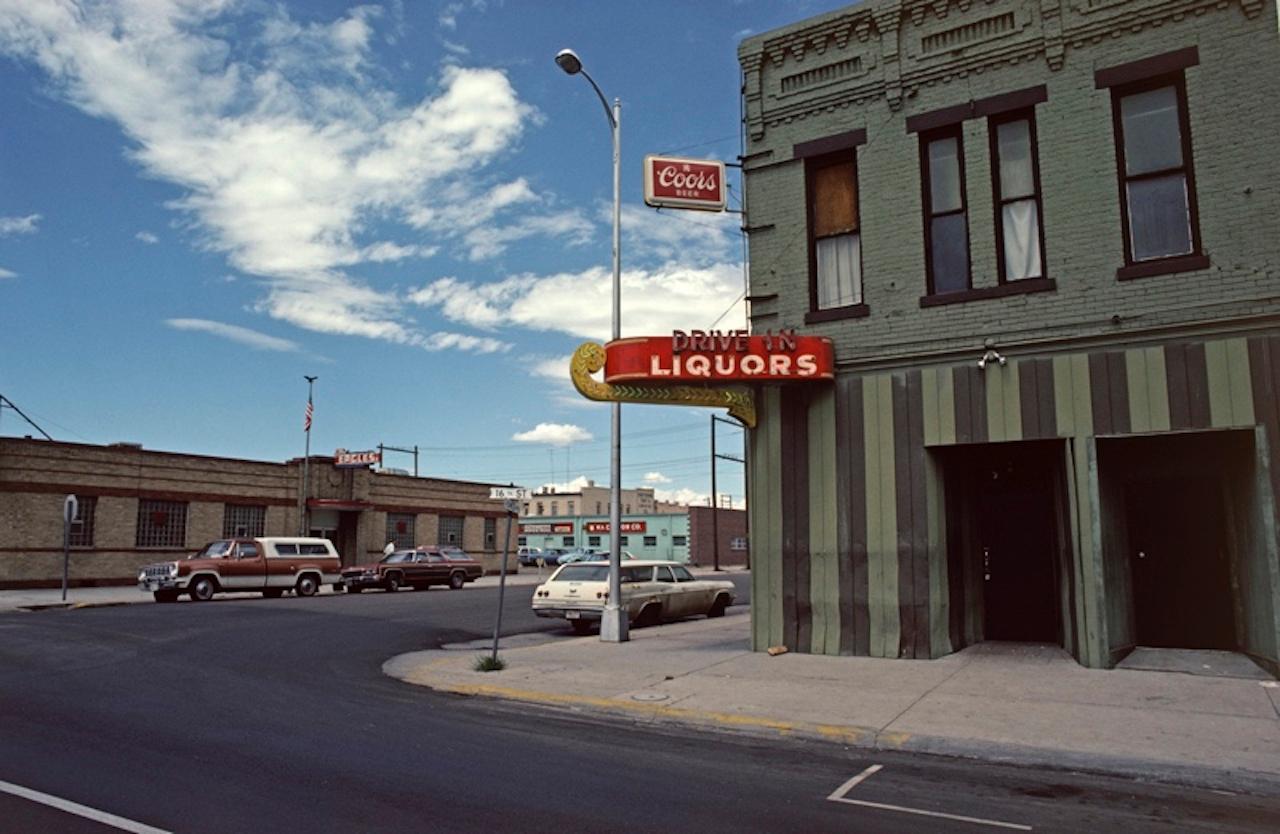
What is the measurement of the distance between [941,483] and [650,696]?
5.40 meters

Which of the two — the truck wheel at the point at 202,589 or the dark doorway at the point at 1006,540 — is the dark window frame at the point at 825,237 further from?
the truck wheel at the point at 202,589

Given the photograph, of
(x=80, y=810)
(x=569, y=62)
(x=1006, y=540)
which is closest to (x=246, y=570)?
(x=569, y=62)

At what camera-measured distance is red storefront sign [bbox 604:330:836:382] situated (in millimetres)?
13000

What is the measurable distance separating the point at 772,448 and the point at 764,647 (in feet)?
10.1

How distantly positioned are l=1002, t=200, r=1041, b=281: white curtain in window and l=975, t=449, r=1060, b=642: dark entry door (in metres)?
2.88

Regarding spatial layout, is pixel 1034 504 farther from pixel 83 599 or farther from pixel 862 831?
pixel 83 599

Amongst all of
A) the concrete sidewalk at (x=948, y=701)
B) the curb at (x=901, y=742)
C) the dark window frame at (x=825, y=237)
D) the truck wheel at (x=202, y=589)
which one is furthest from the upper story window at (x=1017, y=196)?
the truck wheel at (x=202, y=589)

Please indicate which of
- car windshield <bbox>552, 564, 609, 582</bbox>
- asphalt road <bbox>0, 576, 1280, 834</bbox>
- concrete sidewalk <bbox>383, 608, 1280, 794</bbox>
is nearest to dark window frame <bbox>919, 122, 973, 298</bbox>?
concrete sidewalk <bbox>383, 608, 1280, 794</bbox>

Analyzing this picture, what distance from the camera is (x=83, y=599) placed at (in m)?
26.7

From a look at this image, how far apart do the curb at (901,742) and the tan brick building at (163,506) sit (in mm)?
28037

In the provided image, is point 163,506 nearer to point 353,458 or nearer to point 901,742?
point 353,458

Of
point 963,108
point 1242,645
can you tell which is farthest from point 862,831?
point 963,108

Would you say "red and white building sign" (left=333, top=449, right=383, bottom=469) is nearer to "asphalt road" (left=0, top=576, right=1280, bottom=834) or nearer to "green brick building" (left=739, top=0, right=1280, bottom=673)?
"asphalt road" (left=0, top=576, right=1280, bottom=834)

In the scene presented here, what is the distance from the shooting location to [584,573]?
61.0 ft
